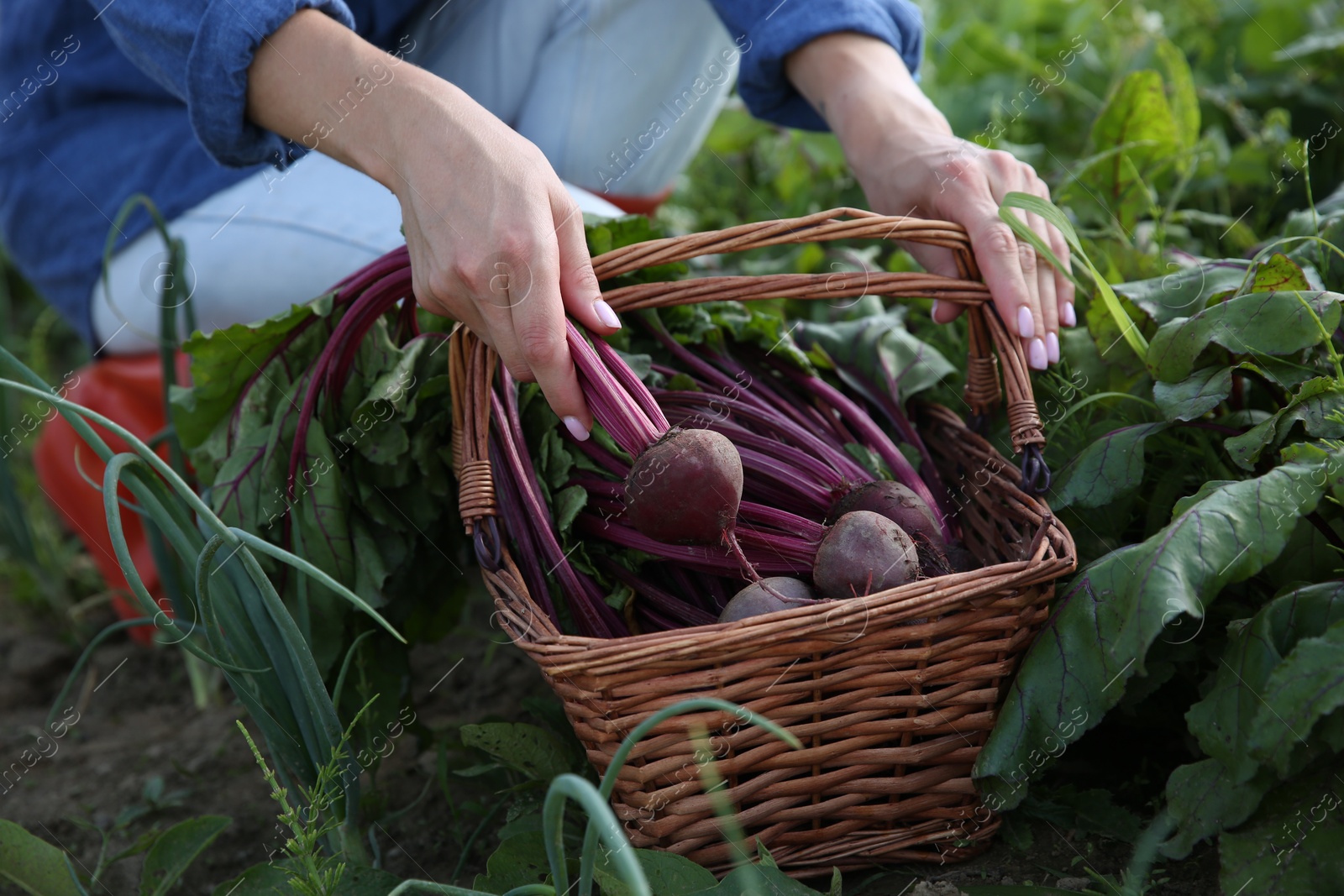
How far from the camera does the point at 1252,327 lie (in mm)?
1213

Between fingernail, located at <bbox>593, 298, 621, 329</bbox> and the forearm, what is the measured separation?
62cm

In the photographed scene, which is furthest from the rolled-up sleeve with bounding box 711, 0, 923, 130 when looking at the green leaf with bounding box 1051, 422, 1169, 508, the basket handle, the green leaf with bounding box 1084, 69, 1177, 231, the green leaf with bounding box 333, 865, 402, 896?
the green leaf with bounding box 333, 865, 402, 896

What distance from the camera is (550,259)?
1.10 metres

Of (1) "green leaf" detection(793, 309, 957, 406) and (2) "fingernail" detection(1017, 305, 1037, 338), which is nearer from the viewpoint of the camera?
(2) "fingernail" detection(1017, 305, 1037, 338)

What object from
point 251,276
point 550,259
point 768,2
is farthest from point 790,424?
point 251,276

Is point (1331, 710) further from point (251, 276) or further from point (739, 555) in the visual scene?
point (251, 276)

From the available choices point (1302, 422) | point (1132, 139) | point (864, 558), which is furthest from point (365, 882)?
point (1132, 139)

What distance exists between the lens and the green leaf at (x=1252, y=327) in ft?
3.86

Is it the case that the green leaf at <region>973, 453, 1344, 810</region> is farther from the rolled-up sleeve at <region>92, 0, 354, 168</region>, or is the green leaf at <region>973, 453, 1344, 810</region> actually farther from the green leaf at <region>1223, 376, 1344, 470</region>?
the rolled-up sleeve at <region>92, 0, 354, 168</region>

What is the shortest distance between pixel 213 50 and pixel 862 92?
3.25 feet

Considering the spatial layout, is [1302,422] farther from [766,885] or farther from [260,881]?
[260,881]

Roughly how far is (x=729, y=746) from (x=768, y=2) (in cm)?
135

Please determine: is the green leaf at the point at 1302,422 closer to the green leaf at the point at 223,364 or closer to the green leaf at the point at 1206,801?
the green leaf at the point at 1206,801

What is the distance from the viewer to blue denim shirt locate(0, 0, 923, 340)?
177cm
